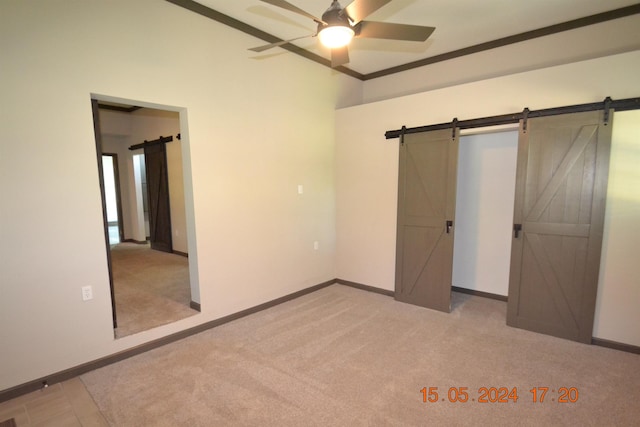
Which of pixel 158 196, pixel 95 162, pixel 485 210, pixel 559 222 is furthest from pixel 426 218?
pixel 158 196

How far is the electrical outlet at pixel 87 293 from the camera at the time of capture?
2.52m

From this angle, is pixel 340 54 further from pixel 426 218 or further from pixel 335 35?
pixel 426 218

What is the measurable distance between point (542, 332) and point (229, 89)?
4076mm

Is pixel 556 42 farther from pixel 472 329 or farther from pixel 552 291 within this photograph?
pixel 472 329

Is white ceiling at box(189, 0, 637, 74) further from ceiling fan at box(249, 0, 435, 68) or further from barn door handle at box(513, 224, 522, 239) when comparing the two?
barn door handle at box(513, 224, 522, 239)

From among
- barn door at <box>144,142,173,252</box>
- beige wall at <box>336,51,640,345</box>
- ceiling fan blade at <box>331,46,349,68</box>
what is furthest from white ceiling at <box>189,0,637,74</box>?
barn door at <box>144,142,173,252</box>

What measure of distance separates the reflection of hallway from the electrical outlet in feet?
1.70

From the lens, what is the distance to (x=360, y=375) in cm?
250

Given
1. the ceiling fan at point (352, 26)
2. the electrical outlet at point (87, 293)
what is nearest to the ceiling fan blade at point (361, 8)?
the ceiling fan at point (352, 26)

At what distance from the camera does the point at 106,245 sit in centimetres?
265

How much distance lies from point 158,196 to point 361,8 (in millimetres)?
6007

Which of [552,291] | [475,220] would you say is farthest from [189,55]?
[552,291]

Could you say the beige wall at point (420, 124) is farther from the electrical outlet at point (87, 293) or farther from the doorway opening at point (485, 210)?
the electrical outlet at point (87, 293)

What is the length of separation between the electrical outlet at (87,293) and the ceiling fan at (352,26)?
2485 millimetres
